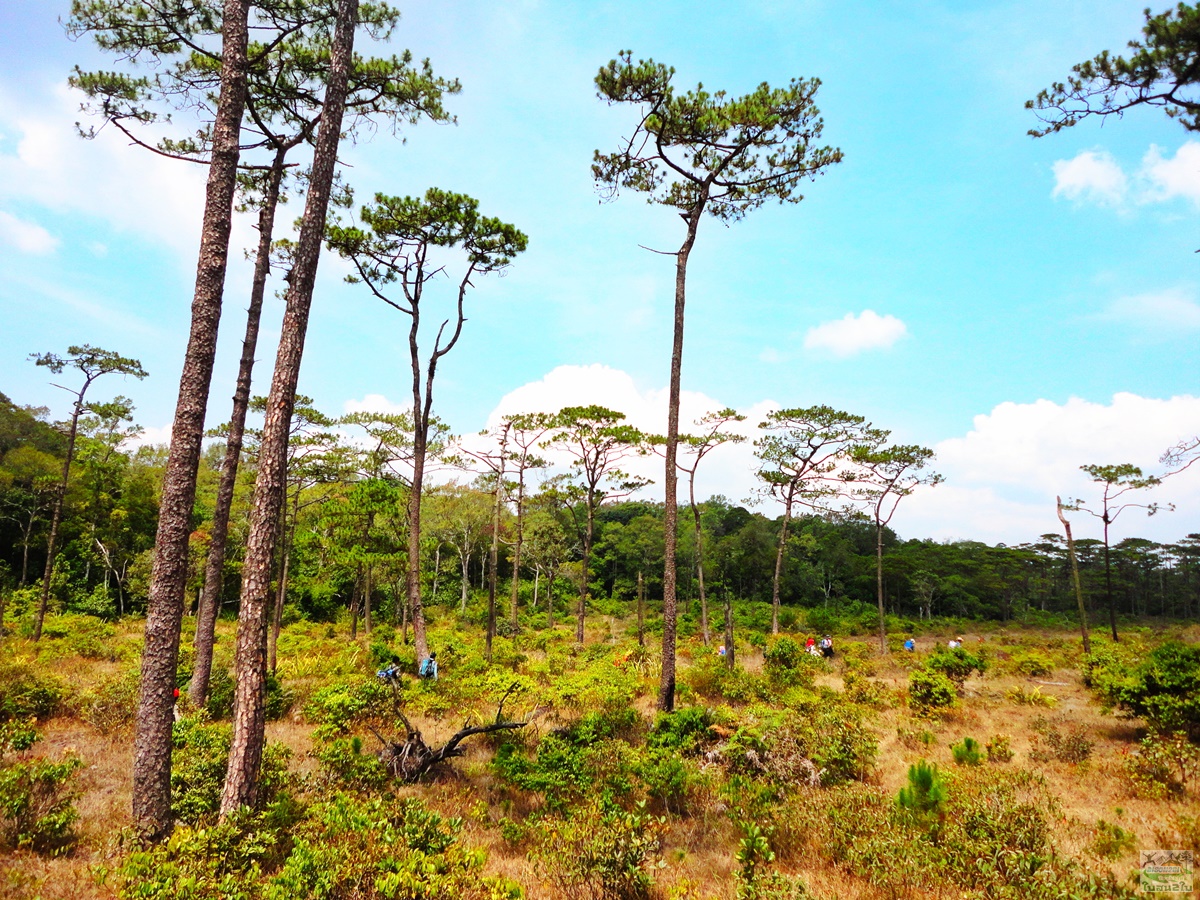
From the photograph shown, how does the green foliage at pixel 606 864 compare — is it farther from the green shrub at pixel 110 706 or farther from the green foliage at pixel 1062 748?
the green shrub at pixel 110 706

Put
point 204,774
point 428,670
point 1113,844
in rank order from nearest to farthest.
→ 1. point 1113,844
2. point 204,774
3. point 428,670

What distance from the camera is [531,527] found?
4188 cm

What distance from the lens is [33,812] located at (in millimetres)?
6215

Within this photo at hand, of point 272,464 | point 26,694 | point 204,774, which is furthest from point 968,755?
point 26,694

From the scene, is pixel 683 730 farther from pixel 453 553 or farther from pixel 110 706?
pixel 453 553

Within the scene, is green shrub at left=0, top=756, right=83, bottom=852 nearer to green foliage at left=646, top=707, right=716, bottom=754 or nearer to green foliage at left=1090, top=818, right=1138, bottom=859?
green foliage at left=646, top=707, right=716, bottom=754

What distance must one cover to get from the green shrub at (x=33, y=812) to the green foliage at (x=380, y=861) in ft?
8.79

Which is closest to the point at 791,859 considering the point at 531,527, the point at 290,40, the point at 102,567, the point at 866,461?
the point at 290,40

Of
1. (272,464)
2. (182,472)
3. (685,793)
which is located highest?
(272,464)

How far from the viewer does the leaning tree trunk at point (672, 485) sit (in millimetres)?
11414

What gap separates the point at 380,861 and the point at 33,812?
4.50 meters

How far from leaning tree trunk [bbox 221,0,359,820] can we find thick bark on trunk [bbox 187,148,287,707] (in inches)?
163

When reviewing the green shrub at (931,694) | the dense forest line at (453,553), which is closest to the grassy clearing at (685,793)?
the green shrub at (931,694)

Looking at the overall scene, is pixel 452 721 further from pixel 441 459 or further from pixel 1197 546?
pixel 1197 546
